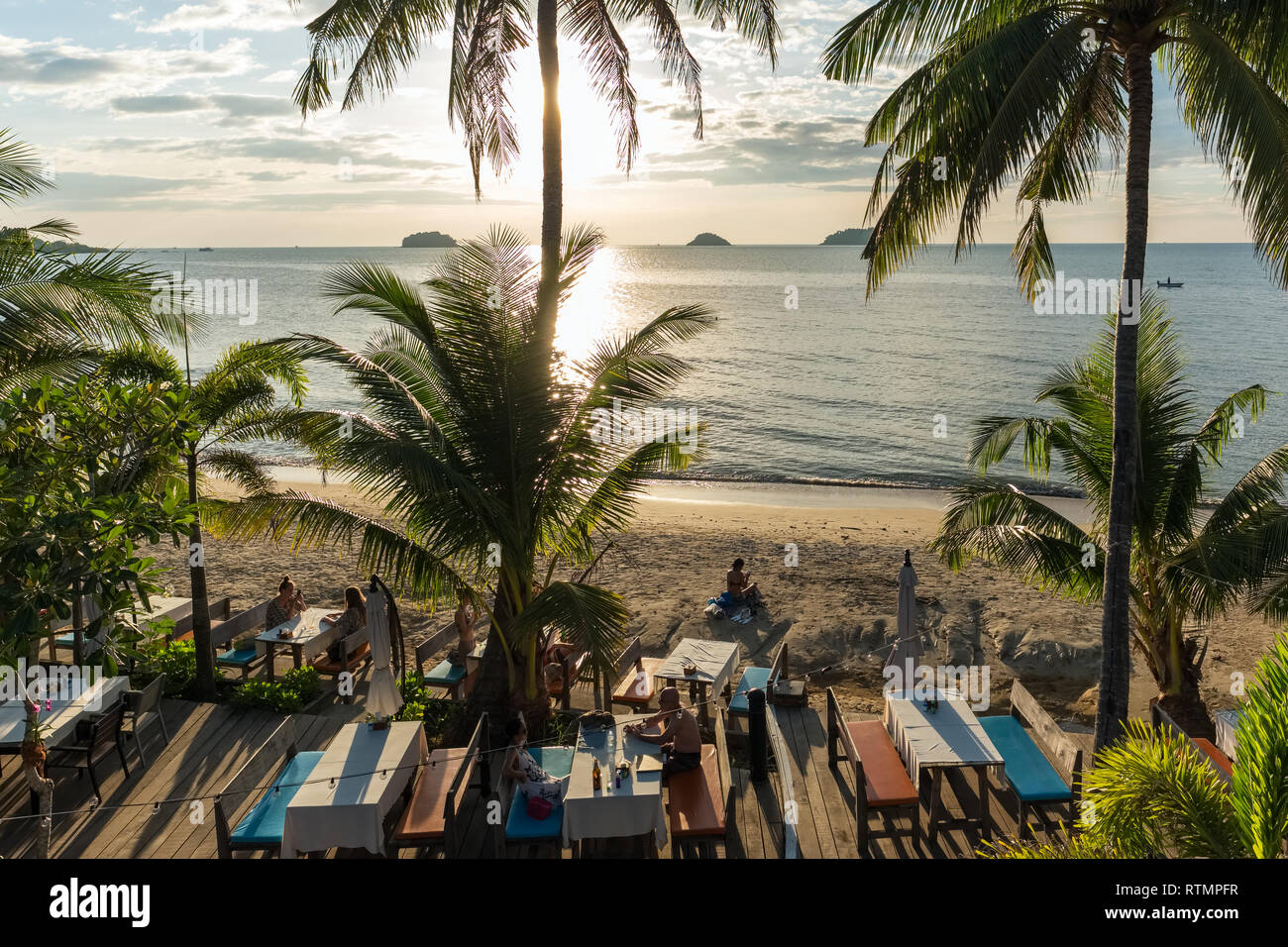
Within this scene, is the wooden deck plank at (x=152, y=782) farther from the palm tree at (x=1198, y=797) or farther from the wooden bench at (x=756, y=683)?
the palm tree at (x=1198, y=797)

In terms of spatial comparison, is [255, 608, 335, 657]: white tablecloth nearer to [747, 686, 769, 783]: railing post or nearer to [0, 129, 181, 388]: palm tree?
[0, 129, 181, 388]: palm tree

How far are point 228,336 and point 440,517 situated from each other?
292ft

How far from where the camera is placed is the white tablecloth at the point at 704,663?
36.6ft

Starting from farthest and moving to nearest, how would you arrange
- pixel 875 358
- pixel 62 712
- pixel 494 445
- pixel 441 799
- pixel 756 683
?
1. pixel 875 358
2. pixel 756 683
3. pixel 62 712
4. pixel 494 445
5. pixel 441 799

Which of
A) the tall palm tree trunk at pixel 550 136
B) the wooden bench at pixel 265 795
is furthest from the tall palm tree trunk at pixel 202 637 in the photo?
the tall palm tree trunk at pixel 550 136

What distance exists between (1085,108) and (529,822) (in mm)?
8739

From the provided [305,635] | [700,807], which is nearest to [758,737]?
[700,807]

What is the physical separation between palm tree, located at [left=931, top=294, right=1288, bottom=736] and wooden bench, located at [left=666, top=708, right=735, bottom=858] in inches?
148

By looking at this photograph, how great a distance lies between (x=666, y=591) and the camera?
17.6 metres

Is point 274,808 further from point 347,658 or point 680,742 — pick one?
point 347,658

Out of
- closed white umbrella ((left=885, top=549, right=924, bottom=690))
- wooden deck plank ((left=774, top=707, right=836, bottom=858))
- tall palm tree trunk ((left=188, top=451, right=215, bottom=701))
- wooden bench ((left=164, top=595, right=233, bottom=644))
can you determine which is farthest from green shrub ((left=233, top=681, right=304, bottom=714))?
closed white umbrella ((left=885, top=549, right=924, bottom=690))

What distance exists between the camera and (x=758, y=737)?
923cm
